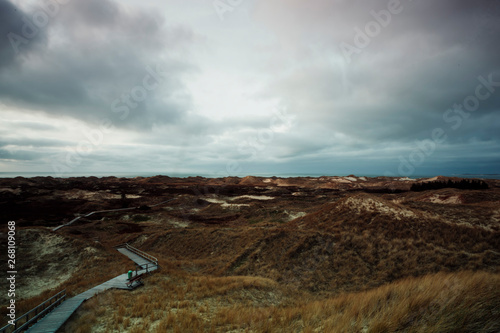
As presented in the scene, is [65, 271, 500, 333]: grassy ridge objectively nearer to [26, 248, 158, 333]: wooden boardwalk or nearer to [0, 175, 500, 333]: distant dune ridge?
[0, 175, 500, 333]: distant dune ridge

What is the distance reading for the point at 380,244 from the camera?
1844cm

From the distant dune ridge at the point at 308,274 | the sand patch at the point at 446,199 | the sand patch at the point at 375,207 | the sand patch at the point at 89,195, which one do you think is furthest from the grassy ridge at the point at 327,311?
the sand patch at the point at 89,195

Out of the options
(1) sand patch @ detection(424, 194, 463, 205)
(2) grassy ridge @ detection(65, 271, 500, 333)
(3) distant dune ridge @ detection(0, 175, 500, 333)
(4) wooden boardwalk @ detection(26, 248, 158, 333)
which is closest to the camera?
(2) grassy ridge @ detection(65, 271, 500, 333)

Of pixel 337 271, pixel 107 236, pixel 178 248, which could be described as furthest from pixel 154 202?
pixel 337 271

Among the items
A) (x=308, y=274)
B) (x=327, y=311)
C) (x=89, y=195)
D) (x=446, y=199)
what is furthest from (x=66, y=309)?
(x=89, y=195)

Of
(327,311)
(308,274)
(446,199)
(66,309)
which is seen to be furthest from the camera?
(446,199)

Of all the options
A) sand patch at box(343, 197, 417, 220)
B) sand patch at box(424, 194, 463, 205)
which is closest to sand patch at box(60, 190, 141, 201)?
sand patch at box(343, 197, 417, 220)

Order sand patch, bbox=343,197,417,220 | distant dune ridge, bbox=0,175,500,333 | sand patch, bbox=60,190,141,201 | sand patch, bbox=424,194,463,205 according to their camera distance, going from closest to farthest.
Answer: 1. distant dune ridge, bbox=0,175,500,333
2. sand patch, bbox=343,197,417,220
3. sand patch, bbox=424,194,463,205
4. sand patch, bbox=60,190,141,201

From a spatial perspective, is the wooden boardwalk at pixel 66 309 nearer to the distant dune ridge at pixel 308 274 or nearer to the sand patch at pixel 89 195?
the distant dune ridge at pixel 308 274

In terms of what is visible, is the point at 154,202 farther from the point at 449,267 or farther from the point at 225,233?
the point at 449,267

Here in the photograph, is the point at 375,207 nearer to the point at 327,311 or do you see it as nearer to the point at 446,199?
the point at 327,311

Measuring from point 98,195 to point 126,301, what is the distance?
81.4 m

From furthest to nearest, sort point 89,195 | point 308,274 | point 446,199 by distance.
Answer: point 89,195 → point 446,199 → point 308,274

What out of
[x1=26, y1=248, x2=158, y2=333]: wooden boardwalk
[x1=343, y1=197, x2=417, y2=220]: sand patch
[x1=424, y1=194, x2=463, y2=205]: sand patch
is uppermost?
[x1=343, y1=197, x2=417, y2=220]: sand patch
